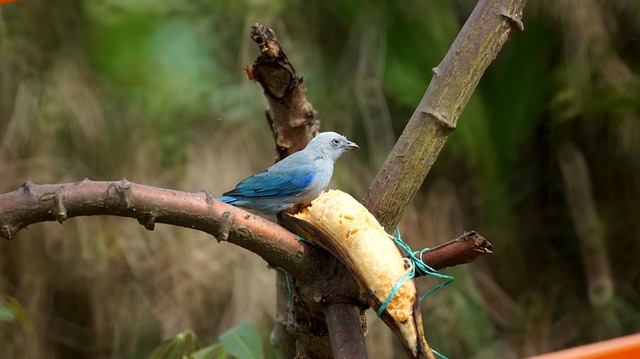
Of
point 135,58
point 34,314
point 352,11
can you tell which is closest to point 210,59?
point 135,58

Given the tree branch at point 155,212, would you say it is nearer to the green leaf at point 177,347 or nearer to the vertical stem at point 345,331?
the vertical stem at point 345,331

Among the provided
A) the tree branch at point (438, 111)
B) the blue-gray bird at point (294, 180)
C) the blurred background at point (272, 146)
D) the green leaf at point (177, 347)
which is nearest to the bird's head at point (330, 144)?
the blue-gray bird at point (294, 180)

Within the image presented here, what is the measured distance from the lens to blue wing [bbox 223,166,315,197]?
6.26 ft

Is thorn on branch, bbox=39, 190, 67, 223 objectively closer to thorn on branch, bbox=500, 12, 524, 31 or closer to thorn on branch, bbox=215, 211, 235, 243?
thorn on branch, bbox=215, 211, 235, 243

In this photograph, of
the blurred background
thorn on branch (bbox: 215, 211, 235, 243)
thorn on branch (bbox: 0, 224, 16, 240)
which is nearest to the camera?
thorn on branch (bbox: 0, 224, 16, 240)

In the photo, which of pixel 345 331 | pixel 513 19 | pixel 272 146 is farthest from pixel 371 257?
pixel 272 146

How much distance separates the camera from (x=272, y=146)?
10.1 ft

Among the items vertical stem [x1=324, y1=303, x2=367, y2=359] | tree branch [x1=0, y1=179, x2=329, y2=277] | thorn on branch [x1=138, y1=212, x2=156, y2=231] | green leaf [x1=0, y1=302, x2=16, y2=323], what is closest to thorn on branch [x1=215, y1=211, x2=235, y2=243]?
tree branch [x1=0, y1=179, x2=329, y2=277]

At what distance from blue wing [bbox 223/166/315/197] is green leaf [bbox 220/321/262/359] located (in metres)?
0.37

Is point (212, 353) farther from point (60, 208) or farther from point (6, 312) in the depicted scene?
point (60, 208)

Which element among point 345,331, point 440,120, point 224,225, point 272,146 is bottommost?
point 345,331

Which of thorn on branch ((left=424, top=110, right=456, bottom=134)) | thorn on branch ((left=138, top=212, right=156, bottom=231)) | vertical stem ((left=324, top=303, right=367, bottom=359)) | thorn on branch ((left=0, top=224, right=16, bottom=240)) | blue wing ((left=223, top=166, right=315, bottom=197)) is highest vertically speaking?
blue wing ((left=223, top=166, right=315, bottom=197))

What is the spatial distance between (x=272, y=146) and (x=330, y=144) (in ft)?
3.72

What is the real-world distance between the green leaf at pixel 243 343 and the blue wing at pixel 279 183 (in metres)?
0.37
